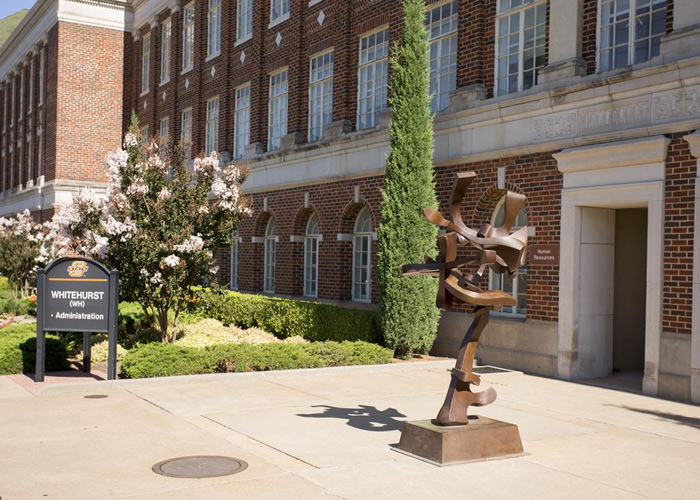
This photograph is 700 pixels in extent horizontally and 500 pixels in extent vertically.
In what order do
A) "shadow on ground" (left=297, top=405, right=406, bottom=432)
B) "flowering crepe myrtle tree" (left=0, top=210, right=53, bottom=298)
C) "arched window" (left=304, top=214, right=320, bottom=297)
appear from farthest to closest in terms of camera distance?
"flowering crepe myrtle tree" (left=0, top=210, right=53, bottom=298), "arched window" (left=304, top=214, right=320, bottom=297), "shadow on ground" (left=297, top=405, right=406, bottom=432)

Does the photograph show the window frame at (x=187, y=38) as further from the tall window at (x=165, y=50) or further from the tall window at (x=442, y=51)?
the tall window at (x=442, y=51)

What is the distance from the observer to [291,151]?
20.9m

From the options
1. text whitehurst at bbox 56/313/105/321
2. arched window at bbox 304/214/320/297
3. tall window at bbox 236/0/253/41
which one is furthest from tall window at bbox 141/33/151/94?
text whitehurst at bbox 56/313/105/321

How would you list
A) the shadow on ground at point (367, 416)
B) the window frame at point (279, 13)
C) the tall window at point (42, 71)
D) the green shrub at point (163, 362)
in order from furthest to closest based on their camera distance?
the tall window at point (42, 71), the window frame at point (279, 13), the green shrub at point (163, 362), the shadow on ground at point (367, 416)

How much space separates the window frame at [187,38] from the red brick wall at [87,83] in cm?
790

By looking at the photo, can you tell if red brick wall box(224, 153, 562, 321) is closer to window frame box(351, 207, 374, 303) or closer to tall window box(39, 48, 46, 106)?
window frame box(351, 207, 374, 303)

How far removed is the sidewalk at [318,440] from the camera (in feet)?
20.8

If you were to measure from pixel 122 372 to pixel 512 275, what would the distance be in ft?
22.4

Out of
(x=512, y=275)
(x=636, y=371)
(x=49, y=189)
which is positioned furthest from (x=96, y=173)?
(x=512, y=275)

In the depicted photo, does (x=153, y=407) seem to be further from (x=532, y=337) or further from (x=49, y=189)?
(x=49, y=189)

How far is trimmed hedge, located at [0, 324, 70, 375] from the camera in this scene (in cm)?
1216

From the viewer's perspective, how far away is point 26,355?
12344 millimetres

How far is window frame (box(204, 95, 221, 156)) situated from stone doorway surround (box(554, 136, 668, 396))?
1545 cm

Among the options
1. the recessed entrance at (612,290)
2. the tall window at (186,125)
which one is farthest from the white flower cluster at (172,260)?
the tall window at (186,125)
